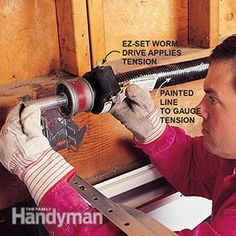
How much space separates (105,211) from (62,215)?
0.29 ft

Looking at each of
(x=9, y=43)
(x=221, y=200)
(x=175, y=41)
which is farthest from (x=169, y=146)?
(x=9, y=43)

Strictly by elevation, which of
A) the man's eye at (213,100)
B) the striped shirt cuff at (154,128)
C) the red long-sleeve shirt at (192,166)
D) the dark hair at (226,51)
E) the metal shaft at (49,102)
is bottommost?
the red long-sleeve shirt at (192,166)

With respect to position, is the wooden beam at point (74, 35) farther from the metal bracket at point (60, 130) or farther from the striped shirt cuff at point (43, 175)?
the striped shirt cuff at point (43, 175)

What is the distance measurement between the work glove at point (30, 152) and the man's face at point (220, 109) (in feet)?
1.13

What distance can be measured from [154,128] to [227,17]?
47cm

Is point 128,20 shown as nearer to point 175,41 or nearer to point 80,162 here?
point 175,41

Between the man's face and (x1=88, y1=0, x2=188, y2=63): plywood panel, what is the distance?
0.97 feet

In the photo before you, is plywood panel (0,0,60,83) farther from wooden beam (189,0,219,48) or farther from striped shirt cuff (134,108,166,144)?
wooden beam (189,0,219,48)

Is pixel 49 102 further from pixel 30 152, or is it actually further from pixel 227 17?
pixel 227 17

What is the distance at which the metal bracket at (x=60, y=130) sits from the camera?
3.21ft

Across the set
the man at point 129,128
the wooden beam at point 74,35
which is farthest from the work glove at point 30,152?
the wooden beam at point 74,35

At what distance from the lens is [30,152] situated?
33.1 inches

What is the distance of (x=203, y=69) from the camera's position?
47.4 inches

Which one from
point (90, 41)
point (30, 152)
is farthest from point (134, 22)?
point (30, 152)
